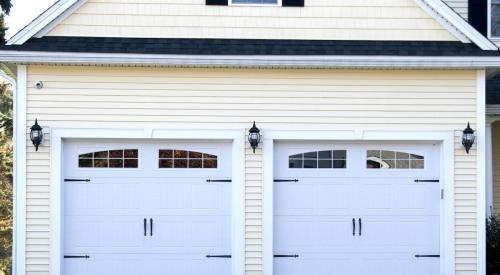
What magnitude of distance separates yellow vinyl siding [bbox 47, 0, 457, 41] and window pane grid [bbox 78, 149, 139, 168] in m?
1.83

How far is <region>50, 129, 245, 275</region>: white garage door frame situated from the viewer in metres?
10.7

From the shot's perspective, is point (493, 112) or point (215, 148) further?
point (493, 112)

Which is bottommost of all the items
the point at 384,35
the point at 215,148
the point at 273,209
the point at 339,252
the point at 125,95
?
the point at 339,252

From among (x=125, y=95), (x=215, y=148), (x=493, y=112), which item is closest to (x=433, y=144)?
(x=493, y=112)

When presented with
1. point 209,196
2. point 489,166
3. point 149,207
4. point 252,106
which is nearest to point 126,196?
point 149,207

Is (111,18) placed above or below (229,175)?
above

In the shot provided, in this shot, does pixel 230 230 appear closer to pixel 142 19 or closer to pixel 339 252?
pixel 339 252

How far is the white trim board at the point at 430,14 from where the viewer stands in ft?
35.2

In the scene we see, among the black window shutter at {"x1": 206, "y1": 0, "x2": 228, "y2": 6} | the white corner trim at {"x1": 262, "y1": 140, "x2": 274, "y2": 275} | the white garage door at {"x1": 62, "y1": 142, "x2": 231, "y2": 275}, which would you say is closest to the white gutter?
the black window shutter at {"x1": 206, "y1": 0, "x2": 228, "y2": 6}

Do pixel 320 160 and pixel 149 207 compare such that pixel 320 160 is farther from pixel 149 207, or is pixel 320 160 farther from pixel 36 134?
pixel 36 134

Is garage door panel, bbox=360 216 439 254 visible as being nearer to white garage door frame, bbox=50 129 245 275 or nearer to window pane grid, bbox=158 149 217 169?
white garage door frame, bbox=50 129 245 275

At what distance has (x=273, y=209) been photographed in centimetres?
1101

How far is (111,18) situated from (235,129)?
2550 millimetres

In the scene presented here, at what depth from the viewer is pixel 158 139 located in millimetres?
10922
